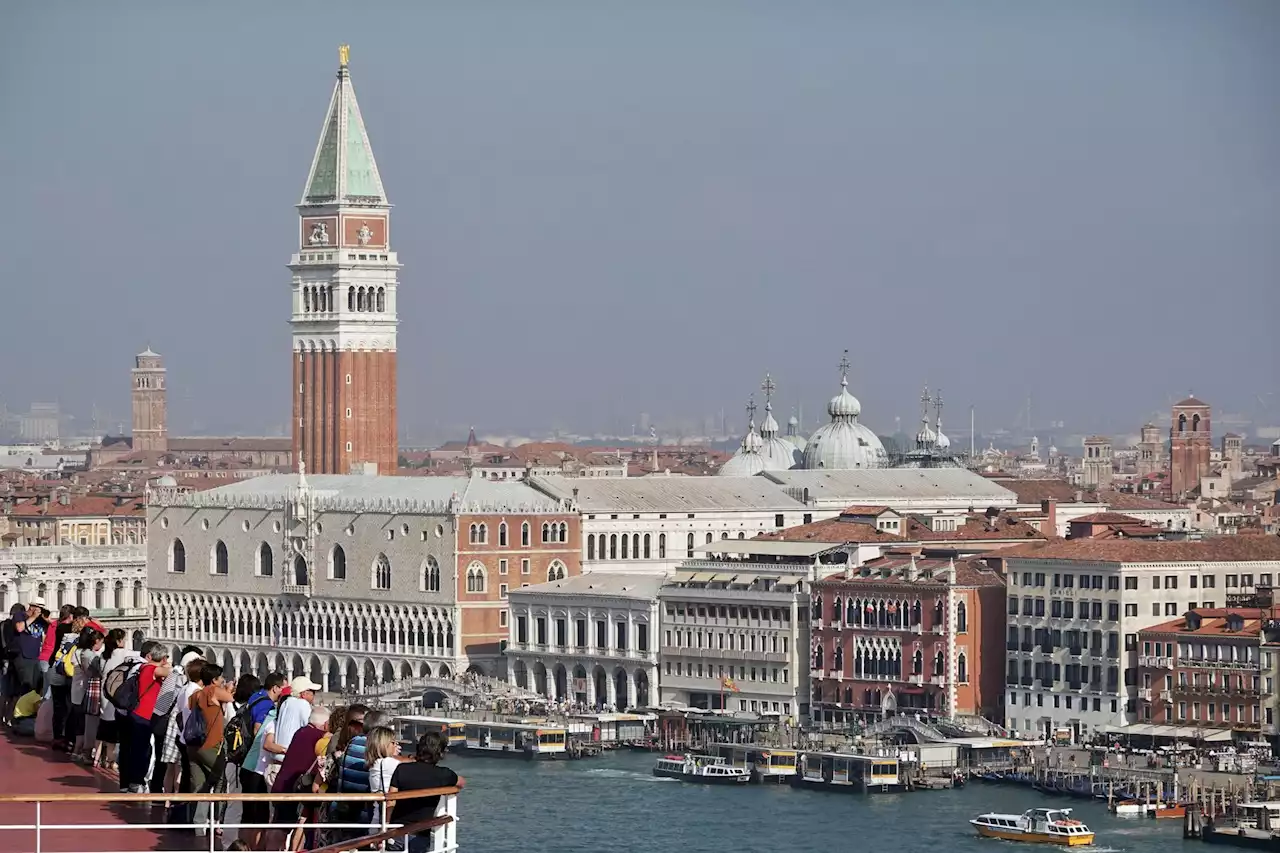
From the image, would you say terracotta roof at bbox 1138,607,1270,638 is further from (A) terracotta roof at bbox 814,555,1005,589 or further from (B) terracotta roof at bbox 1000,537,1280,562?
(A) terracotta roof at bbox 814,555,1005,589

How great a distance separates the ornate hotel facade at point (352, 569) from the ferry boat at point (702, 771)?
1089 cm

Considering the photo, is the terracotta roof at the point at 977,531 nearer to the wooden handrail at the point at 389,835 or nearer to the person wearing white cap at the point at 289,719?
the person wearing white cap at the point at 289,719

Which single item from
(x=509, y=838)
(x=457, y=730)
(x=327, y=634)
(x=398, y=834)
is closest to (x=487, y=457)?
(x=327, y=634)

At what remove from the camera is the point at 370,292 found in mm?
77312

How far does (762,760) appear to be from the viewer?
171 ft

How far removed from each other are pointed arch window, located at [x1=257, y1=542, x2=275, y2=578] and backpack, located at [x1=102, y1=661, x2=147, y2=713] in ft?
171

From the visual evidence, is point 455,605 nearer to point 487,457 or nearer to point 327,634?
point 327,634

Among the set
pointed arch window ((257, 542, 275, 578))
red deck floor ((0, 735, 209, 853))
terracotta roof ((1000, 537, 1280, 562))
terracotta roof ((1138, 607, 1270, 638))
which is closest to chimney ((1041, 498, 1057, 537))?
terracotta roof ((1000, 537, 1280, 562))

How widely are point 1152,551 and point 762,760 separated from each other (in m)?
6.31

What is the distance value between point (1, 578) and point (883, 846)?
3205 cm

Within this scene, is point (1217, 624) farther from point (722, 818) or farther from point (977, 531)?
point (977, 531)

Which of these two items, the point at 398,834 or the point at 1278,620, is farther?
the point at 1278,620

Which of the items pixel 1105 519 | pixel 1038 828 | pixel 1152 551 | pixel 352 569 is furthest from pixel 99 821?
pixel 352 569

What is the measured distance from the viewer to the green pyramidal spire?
7719cm
